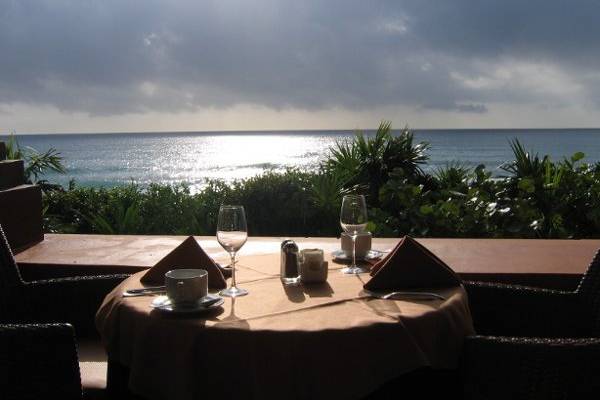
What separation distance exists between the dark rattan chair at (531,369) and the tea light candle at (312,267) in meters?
0.54

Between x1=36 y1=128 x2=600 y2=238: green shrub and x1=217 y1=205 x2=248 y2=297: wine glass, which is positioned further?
x1=36 y1=128 x2=600 y2=238: green shrub

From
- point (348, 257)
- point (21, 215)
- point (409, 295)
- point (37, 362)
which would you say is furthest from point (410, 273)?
point (21, 215)

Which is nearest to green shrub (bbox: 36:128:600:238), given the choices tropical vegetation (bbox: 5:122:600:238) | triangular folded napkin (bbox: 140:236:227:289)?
tropical vegetation (bbox: 5:122:600:238)

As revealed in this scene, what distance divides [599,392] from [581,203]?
388 cm

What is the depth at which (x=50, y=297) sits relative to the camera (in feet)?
8.20

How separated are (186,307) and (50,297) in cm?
102

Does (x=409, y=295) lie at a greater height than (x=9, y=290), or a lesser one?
greater

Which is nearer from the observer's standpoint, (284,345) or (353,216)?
(284,345)

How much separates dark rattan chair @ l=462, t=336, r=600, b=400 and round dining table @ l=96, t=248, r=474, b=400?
0.07 metres

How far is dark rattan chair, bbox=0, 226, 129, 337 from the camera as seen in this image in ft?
8.05

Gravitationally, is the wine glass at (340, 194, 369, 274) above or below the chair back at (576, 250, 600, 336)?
above

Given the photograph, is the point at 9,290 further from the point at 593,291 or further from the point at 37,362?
the point at 593,291

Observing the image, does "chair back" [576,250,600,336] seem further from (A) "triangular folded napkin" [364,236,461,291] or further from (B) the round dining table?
→ (B) the round dining table

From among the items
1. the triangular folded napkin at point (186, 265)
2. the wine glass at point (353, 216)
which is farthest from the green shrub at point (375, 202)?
the triangular folded napkin at point (186, 265)
